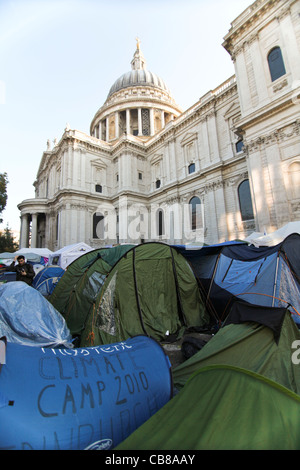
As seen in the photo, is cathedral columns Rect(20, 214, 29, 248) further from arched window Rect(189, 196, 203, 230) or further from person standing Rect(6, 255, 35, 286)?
person standing Rect(6, 255, 35, 286)

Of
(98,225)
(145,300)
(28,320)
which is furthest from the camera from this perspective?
(98,225)

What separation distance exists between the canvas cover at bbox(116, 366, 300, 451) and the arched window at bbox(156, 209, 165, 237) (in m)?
24.9

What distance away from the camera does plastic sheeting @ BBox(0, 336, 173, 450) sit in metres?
1.36

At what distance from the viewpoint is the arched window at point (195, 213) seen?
22.3 m

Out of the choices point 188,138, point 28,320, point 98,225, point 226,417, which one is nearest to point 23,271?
point 28,320

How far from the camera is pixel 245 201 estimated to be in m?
19.0

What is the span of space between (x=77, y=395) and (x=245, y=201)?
20095 mm

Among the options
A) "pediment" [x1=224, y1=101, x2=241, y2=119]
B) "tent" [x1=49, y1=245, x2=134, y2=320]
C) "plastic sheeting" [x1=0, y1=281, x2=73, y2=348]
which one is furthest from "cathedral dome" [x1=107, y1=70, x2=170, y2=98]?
"plastic sheeting" [x1=0, y1=281, x2=73, y2=348]

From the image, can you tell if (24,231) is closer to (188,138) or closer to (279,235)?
(188,138)

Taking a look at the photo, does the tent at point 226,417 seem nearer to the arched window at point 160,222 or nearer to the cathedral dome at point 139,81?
the arched window at point 160,222

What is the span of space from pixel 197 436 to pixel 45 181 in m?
41.0

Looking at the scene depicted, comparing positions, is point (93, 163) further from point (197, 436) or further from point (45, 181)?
point (197, 436)

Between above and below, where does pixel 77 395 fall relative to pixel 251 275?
below

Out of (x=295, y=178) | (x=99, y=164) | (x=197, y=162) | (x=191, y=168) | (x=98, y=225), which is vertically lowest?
(x=295, y=178)
